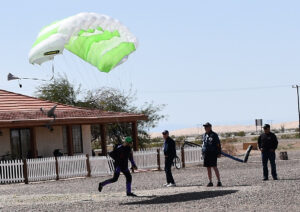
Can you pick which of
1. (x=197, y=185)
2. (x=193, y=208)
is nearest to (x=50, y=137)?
(x=197, y=185)

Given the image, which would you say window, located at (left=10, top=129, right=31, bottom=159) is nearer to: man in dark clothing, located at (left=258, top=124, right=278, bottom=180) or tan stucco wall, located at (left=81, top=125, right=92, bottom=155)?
tan stucco wall, located at (left=81, top=125, right=92, bottom=155)

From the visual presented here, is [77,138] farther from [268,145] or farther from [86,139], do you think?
[268,145]

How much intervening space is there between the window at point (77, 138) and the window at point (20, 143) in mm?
3074

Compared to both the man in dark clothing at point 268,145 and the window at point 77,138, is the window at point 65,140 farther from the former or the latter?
the man in dark clothing at point 268,145

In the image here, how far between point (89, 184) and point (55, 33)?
705 centimetres

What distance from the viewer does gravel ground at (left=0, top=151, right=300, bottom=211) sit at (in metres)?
14.6

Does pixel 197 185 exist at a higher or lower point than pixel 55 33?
lower

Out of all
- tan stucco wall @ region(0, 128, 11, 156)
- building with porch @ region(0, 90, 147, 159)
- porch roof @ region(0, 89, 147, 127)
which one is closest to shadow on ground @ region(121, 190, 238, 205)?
building with porch @ region(0, 90, 147, 159)

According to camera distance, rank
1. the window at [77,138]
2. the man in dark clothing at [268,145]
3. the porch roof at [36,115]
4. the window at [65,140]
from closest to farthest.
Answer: the man in dark clothing at [268,145] → the porch roof at [36,115] → the window at [65,140] → the window at [77,138]

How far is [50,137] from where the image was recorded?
3356cm

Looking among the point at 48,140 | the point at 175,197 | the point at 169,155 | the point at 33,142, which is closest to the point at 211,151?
the point at 169,155

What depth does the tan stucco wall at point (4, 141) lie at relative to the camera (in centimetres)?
3116

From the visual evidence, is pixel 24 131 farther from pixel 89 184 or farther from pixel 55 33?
pixel 55 33

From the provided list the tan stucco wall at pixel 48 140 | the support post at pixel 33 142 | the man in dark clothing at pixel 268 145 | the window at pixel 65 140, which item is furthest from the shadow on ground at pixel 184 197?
the window at pixel 65 140
